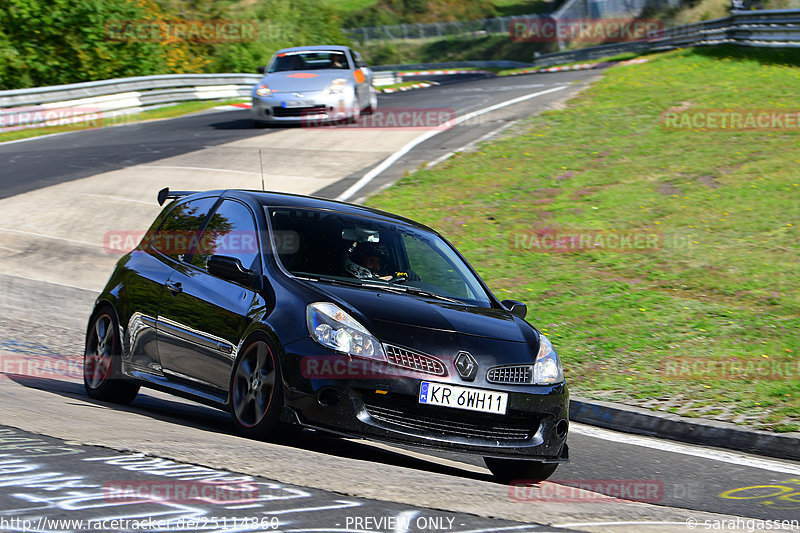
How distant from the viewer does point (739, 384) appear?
903cm

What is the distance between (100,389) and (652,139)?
1414 centimetres

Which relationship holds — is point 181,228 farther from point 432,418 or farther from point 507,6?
point 507,6

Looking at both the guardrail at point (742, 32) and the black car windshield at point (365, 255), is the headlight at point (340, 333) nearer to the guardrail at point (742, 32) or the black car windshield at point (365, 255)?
the black car windshield at point (365, 255)

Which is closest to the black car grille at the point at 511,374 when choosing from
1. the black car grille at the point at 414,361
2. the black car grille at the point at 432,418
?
the black car grille at the point at 432,418

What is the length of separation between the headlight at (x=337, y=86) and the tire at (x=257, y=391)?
17.2 metres

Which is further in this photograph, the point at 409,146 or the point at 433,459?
the point at 409,146

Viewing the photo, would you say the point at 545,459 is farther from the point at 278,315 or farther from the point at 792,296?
the point at 792,296

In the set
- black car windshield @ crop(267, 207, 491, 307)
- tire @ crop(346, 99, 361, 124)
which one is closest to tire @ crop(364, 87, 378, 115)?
tire @ crop(346, 99, 361, 124)

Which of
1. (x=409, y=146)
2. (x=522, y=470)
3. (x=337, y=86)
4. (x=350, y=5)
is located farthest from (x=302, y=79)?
(x=350, y=5)

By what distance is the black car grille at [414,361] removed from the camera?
582 cm

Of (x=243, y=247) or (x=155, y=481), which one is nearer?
(x=155, y=481)

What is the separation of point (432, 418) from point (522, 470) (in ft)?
2.94

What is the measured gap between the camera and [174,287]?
23.4 ft

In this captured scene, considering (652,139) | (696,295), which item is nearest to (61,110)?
(652,139)
